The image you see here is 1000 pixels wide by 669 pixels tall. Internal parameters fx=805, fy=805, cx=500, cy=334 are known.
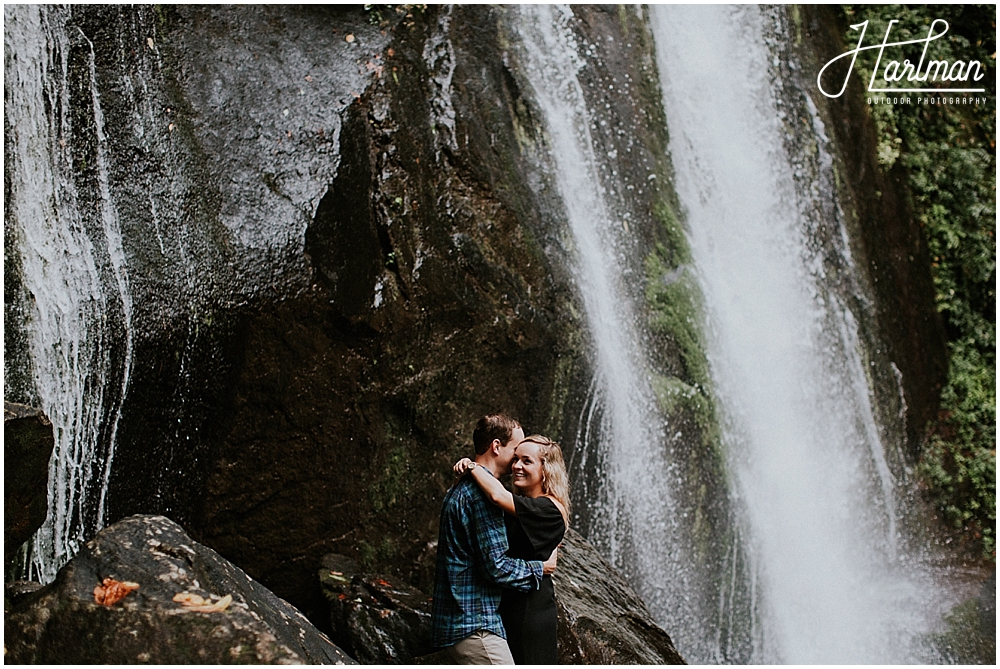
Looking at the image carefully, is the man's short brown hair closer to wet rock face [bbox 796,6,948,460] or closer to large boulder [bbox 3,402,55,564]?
large boulder [bbox 3,402,55,564]

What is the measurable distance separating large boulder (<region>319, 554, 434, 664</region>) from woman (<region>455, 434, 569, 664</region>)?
2.78ft

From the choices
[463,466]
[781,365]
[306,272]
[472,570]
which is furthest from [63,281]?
[781,365]

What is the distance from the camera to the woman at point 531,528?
10.5 feet

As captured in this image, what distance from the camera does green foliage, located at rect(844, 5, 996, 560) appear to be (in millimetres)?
8281

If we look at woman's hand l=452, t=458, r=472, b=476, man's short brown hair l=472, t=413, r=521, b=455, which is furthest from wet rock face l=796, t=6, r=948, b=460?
woman's hand l=452, t=458, r=472, b=476

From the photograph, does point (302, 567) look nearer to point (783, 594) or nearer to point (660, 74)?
point (783, 594)

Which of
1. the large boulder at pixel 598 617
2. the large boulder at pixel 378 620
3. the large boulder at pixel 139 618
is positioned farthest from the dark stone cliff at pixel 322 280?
the large boulder at pixel 139 618

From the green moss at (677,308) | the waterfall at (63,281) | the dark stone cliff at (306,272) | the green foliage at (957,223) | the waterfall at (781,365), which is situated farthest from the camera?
the green foliage at (957,223)

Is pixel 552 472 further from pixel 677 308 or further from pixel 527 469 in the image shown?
pixel 677 308

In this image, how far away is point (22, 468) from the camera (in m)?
3.40

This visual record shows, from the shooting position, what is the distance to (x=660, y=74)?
286 inches

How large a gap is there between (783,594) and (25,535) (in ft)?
17.9

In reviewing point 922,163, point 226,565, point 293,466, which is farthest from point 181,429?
point 922,163

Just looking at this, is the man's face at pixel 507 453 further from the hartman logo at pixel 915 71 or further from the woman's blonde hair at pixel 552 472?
the hartman logo at pixel 915 71
